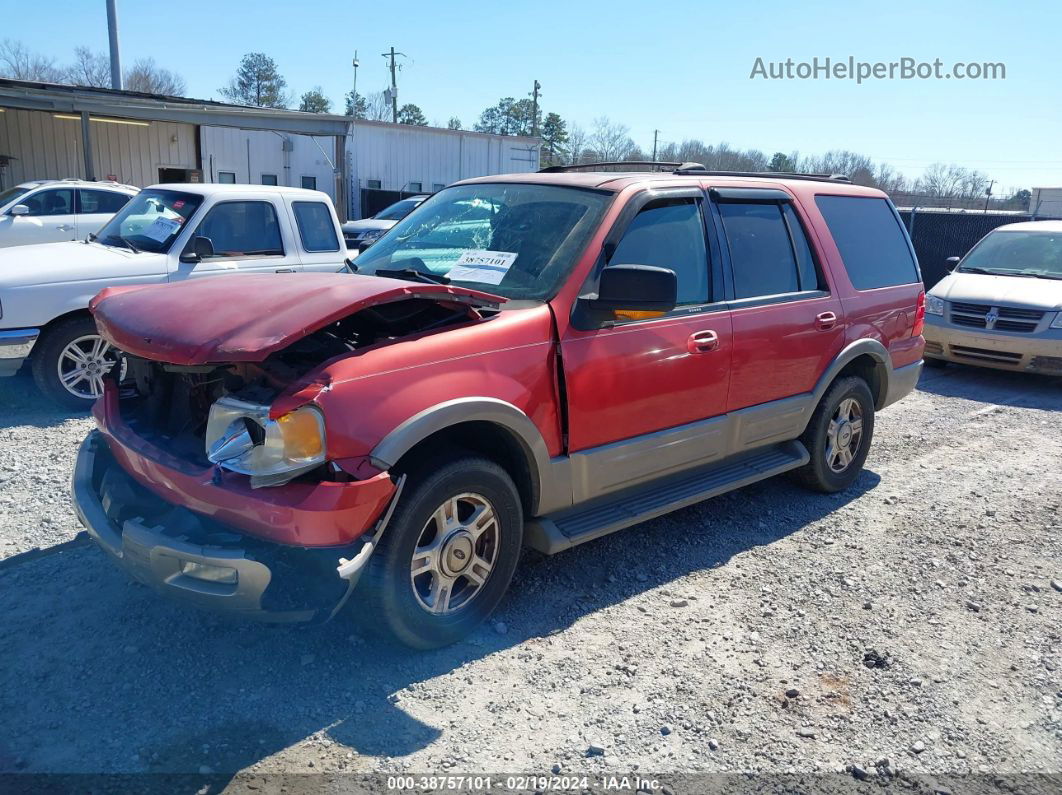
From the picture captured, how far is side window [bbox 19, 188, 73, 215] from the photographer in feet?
41.3

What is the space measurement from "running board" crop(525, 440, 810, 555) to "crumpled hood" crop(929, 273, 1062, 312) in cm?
581

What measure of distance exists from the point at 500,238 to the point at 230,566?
7.09ft

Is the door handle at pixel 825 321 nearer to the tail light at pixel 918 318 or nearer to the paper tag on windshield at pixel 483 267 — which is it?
the tail light at pixel 918 318

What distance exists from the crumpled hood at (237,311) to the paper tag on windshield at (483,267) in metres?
0.35

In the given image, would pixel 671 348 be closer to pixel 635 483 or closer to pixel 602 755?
pixel 635 483

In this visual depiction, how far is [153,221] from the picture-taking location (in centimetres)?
730

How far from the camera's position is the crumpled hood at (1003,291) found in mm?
9234

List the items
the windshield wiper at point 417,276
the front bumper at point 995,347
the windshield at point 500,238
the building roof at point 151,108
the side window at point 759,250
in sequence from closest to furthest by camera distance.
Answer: the windshield at point 500,238
the windshield wiper at point 417,276
the side window at point 759,250
the front bumper at point 995,347
the building roof at point 151,108

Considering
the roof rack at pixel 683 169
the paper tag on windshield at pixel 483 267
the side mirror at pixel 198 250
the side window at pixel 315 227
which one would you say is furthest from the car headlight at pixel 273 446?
the side window at pixel 315 227

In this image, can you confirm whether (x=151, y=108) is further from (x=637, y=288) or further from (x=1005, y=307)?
(x=637, y=288)

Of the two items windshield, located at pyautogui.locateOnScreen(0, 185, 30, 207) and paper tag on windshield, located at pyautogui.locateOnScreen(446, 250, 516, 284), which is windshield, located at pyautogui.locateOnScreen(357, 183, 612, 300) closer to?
paper tag on windshield, located at pyautogui.locateOnScreen(446, 250, 516, 284)

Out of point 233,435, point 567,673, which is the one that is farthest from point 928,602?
point 233,435

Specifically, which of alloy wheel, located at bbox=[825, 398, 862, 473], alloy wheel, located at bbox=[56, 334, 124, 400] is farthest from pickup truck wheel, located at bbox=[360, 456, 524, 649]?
alloy wheel, located at bbox=[56, 334, 124, 400]

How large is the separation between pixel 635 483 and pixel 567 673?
1094mm
